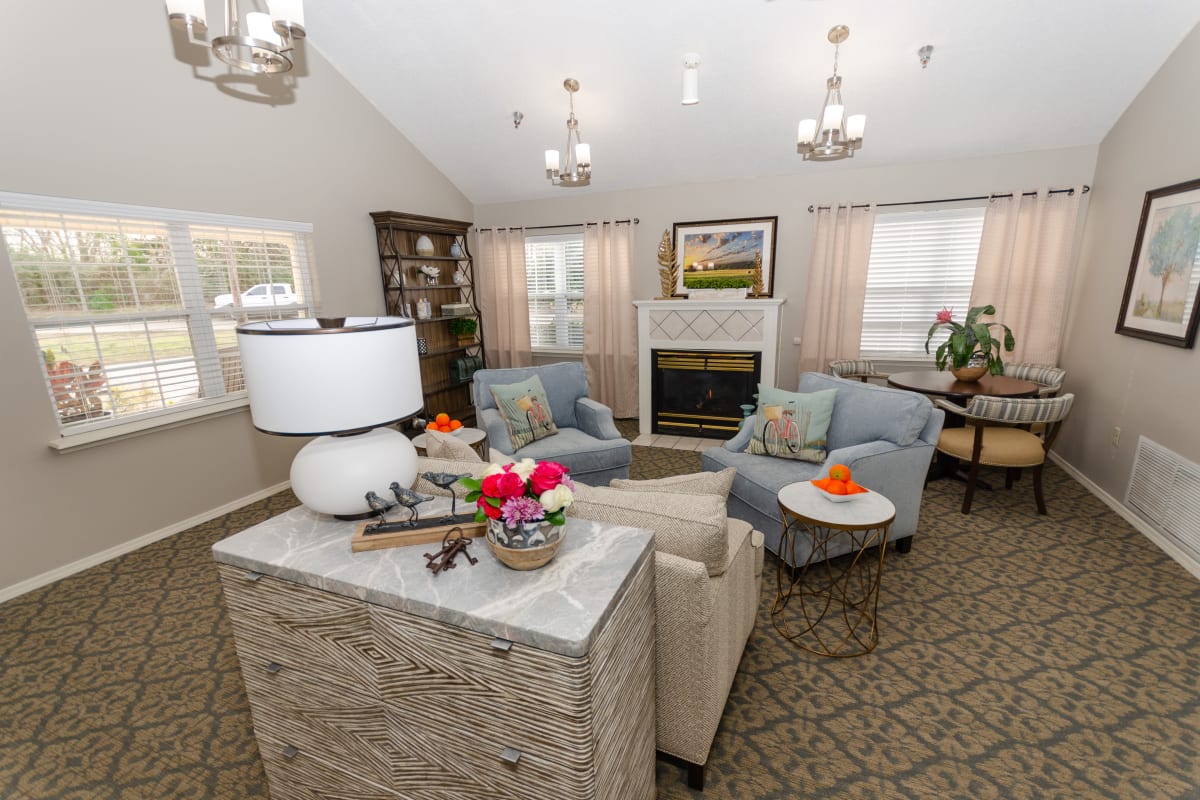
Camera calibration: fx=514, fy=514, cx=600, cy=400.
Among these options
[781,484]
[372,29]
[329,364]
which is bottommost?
[781,484]

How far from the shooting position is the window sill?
9.25ft

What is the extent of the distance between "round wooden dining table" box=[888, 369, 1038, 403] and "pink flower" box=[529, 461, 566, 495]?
3201 millimetres

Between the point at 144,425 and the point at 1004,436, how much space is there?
5472mm

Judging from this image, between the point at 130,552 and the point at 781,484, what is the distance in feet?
12.5

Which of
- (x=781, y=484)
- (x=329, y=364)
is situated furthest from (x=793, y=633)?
(x=329, y=364)

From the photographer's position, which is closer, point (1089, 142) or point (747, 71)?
point (747, 71)

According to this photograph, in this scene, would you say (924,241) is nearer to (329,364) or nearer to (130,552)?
(329,364)

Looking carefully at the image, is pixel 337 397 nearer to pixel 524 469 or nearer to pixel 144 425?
pixel 524 469

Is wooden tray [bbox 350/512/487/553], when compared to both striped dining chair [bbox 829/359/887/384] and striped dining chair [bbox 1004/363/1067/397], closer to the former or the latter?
striped dining chair [bbox 829/359/887/384]

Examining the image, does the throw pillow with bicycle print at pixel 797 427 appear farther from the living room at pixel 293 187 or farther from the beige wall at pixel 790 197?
the beige wall at pixel 790 197

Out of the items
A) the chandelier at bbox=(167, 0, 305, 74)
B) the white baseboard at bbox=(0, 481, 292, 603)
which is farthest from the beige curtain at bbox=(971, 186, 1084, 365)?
the white baseboard at bbox=(0, 481, 292, 603)

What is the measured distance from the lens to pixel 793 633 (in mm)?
2309

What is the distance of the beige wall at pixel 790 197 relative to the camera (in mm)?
4098

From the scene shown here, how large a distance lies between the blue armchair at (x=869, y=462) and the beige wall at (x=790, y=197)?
85.7 inches
